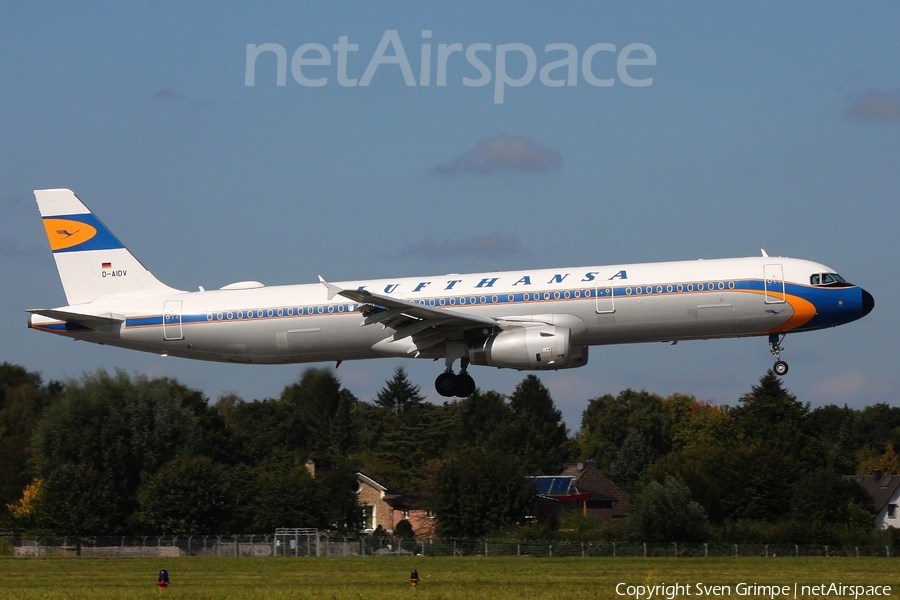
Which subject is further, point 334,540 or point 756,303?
point 334,540

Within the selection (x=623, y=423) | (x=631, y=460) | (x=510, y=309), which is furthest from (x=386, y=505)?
(x=623, y=423)

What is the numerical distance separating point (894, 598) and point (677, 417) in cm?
13373

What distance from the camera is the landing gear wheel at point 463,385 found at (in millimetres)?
47281

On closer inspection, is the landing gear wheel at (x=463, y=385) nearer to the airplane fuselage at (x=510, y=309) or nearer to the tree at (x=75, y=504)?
the airplane fuselage at (x=510, y=309)

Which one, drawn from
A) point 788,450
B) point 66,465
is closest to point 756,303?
point 66,465

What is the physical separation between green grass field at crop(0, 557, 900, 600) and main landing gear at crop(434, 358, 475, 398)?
6411 millimetres

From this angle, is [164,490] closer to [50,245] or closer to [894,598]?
[50,245]

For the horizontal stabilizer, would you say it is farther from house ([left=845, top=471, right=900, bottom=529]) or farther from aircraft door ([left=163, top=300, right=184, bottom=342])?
house ([left=845, top=471, right=900, bottom=529])

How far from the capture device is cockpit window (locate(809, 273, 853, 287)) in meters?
44.6

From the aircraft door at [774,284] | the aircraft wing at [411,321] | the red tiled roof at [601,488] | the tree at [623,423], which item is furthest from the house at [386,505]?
the tree at [623,423]

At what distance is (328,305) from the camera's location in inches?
1832

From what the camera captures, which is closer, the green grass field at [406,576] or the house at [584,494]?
the green grass field at [406,576]

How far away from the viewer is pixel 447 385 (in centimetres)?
4756

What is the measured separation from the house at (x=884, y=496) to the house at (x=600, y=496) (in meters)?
16.9
